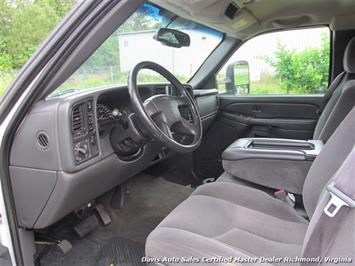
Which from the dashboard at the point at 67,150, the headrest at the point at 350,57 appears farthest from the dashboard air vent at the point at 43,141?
the headrest at the point at 350,57

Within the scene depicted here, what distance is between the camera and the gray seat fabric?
1.06 meters

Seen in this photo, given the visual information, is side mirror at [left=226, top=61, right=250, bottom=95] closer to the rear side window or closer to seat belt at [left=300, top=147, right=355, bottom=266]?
the rear side window

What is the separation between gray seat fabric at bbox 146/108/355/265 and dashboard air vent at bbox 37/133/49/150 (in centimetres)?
48

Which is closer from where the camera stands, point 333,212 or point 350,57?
point 333,212

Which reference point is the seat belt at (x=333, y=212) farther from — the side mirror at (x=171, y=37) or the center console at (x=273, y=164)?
the side mirror at (x=171, y=37)

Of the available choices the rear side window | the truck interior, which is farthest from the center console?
the rear side window

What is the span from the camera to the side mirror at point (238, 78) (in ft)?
9.63

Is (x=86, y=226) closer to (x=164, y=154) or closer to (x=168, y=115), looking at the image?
(x=164, y=154)

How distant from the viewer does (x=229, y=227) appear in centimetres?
124

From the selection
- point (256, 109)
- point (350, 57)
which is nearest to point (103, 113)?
point (350, 57)

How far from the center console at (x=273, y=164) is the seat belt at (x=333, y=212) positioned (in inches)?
32.5

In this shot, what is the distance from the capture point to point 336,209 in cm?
74

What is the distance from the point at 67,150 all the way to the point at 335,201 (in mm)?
873

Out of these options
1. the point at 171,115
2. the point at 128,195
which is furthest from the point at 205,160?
the point at 171,115
